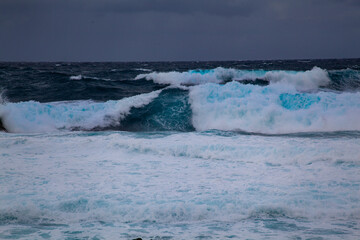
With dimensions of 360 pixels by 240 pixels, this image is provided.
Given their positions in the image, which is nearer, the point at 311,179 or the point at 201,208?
the point at 201,208

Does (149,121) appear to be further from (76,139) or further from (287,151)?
(287,151)

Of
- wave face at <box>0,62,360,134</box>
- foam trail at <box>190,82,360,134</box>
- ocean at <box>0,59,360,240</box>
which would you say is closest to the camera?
ocean at <box>0,59,360,240</box>

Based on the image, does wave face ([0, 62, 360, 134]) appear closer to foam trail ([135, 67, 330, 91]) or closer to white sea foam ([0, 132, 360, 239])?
white sea foam ([0, 132, 360, 239])

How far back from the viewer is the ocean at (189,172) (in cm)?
474

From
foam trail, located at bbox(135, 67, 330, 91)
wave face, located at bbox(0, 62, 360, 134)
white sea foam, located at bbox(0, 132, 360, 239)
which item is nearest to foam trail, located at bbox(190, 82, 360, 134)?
wave face, located at bbox(0, 62, 360, 134)

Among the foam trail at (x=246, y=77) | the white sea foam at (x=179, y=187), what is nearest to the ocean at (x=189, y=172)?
the white sea foam at (x=179, y=187)

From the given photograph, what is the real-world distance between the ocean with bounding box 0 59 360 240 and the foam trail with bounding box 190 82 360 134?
1.8 inches

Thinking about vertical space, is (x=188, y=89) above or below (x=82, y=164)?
above

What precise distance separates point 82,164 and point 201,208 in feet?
10.1

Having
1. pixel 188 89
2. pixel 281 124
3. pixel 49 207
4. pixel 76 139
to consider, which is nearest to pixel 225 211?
pixel 49 207

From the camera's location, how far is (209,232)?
447cm

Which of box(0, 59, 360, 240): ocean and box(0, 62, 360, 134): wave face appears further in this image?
box(0, 62, 360, 134): wave face

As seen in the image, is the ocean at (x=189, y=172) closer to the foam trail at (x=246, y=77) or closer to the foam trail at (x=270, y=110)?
the foam trail at (x=270, y=110)

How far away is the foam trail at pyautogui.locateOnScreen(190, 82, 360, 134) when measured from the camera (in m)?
11.9
